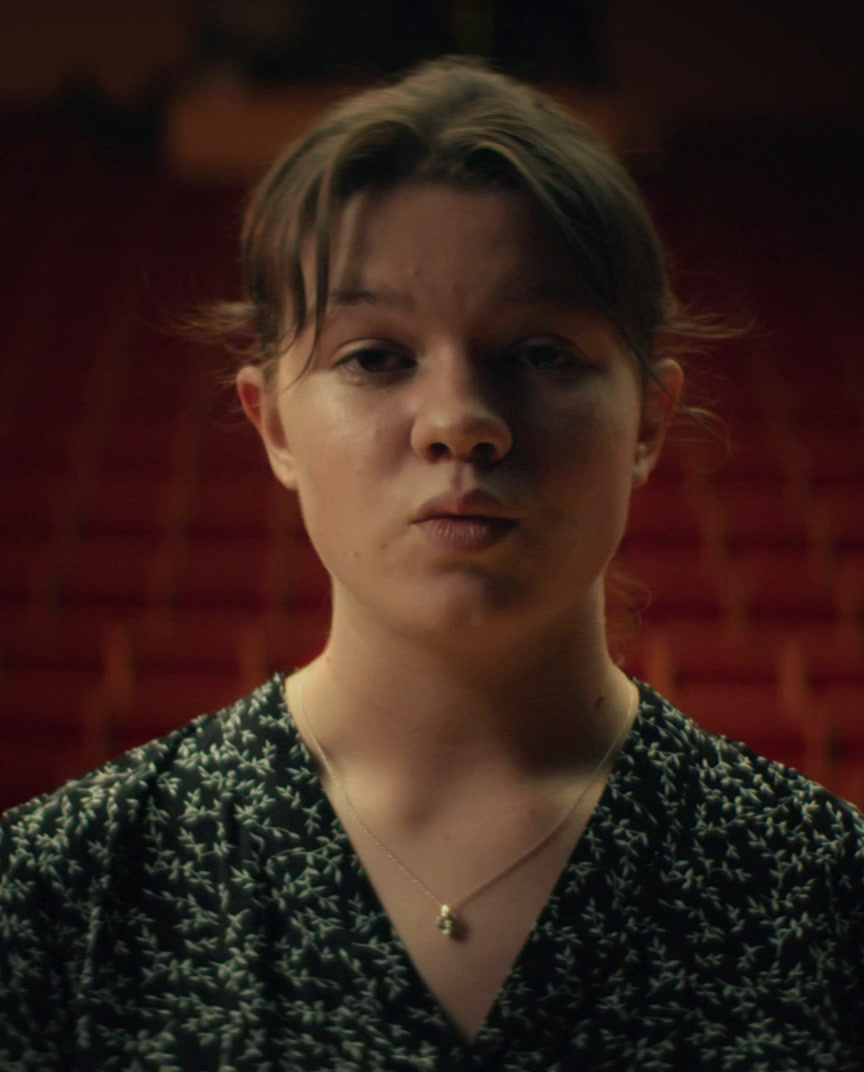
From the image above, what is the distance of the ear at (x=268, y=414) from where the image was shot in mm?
420

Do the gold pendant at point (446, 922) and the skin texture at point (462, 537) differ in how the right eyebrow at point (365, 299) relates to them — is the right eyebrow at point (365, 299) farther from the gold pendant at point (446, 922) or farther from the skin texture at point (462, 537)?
the gold pendant at point (446, 922)

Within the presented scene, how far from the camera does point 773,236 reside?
9.66ft

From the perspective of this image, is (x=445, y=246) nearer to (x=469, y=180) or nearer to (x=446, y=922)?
(x=469, y=180)

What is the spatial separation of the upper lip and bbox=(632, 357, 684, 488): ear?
0.24 feet

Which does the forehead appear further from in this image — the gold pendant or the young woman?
the gold pendant

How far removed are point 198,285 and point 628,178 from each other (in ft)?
7.35

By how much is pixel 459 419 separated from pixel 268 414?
10 cm

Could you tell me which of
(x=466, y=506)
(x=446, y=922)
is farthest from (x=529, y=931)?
(x=466, y=506)

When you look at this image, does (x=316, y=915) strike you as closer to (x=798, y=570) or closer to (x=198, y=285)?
(x=798, y=570)

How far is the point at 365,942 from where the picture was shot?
376 mm

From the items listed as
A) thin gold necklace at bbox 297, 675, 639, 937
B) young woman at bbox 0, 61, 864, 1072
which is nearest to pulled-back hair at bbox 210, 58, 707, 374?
young woman at bbox 0, 61, 864, 1072

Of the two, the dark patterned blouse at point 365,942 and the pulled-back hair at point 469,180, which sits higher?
the pulled-back hair at point 469,180

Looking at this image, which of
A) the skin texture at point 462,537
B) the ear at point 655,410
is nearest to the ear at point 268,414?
the skin texture at point 462,537

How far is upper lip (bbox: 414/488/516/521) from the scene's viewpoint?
1.16 ft
